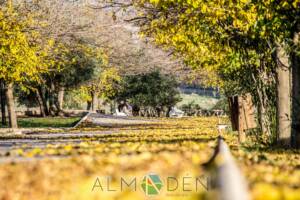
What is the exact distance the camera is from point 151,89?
56.7m

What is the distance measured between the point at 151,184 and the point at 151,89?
5010 cm

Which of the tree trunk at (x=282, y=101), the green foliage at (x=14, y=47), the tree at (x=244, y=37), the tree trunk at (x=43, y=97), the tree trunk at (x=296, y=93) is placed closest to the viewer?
the tree trunk at (x=296, y=93)

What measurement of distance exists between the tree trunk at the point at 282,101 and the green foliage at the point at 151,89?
1593 inches

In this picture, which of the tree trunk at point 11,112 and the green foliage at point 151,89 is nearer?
the tree trunk at point 11,112

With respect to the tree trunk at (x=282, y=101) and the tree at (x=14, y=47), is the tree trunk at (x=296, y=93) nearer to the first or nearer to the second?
the tree trunk at (x=282, y=101)

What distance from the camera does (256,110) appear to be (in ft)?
65.9

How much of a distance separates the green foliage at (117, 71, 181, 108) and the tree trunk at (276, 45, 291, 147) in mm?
40458

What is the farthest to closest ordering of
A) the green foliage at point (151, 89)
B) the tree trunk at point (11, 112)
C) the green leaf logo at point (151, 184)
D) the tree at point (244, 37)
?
the green foliage at point (151, 89)
the tree trunk at point (11, 112)
the tree at point (244, 37)
the green leaf logo at point (151, 184)

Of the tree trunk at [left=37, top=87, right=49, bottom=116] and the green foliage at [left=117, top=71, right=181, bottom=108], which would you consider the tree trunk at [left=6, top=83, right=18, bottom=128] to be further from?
the green foliage at [left=117, top=71, right=181, bottom=108]

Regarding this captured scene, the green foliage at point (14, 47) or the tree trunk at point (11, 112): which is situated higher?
the green foliage at point (14, 47)

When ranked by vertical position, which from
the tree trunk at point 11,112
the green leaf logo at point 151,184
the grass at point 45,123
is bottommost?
the grass at point 45,123

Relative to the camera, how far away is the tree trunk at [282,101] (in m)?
15.5

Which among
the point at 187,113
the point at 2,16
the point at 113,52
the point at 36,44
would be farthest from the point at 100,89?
the point at 2,16

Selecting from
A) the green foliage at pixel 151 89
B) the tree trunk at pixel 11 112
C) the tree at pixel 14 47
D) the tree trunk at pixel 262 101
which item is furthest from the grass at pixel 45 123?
the tree trunk at pixel 262 101
